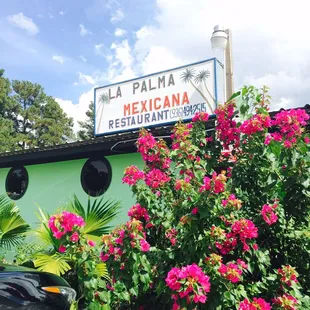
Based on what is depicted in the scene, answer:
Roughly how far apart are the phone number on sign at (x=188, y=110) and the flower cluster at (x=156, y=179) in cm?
390

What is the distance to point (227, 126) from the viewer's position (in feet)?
11.9

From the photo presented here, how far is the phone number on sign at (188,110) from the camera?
748 centimetres

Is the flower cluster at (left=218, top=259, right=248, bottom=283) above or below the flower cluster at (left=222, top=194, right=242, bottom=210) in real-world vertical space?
below

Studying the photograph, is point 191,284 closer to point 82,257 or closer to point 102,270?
point 82,257

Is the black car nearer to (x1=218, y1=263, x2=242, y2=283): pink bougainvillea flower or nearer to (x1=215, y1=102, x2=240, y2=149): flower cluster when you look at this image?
(x1=218, y1=263, x2=242, y2=283): pink bougainvillea flower

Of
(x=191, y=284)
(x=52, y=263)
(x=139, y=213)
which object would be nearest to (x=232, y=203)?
(x=191, y=284)

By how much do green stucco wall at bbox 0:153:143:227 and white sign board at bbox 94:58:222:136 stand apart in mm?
1143

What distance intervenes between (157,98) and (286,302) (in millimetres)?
6041

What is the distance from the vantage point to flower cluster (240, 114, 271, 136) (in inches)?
121

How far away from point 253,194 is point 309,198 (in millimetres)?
524

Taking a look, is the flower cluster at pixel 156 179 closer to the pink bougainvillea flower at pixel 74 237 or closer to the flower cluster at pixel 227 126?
the flower cluster at pixel 227 126

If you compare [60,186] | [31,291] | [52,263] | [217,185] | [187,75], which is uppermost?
[187,75]

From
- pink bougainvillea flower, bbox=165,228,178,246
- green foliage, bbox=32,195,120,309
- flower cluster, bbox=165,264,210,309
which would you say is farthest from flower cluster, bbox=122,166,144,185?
flower cluster, bbox=165,264,210,309

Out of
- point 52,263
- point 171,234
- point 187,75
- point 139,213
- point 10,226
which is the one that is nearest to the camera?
point 171,234
